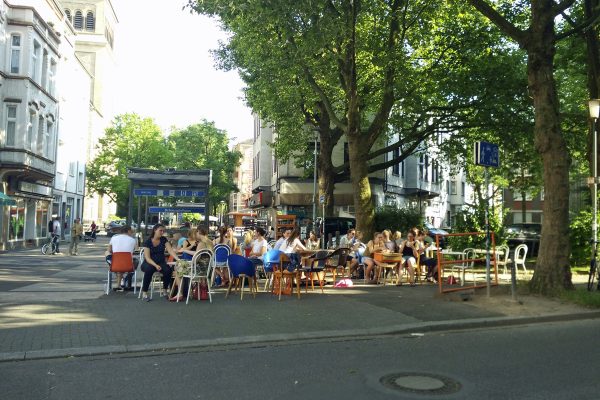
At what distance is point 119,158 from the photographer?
55.5 metres

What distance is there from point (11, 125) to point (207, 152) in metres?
34.8

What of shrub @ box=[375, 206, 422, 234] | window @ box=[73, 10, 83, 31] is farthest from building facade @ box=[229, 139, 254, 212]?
shrub @ box=[375, 206, 422, 234]

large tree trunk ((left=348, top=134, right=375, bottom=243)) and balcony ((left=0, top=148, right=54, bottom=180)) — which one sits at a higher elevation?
balcony ((left=0, top=148, right=54, bottom=180))

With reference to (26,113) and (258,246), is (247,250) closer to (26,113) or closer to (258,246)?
(258,246)

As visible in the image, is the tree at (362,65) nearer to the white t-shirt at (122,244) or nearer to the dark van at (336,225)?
the dark van at (336,225)

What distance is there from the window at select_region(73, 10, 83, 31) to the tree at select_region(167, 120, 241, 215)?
23846mm

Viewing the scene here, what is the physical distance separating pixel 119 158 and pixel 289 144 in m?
32.7

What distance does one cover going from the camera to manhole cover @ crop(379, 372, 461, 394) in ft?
17.9

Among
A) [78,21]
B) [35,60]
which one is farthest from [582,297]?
[78,21]

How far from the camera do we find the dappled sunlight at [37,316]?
333 inches

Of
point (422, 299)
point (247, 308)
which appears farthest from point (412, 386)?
point (422, 299)

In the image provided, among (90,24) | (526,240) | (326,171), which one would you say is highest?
(90,24)

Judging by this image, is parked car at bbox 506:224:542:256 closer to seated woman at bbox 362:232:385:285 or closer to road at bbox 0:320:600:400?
seated woman at bbox 362:232:385:285

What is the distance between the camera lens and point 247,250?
50.6ft
